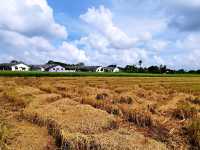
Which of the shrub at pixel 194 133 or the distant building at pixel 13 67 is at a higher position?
the distant building at pixel 13 67

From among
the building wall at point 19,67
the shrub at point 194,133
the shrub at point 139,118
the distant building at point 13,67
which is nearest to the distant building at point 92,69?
the building wall at point 19,67

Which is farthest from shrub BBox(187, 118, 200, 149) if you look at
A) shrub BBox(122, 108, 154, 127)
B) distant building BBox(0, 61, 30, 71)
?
distant building BBox(0, 61, 30, 71)

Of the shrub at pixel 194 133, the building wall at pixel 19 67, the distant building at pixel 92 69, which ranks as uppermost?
the building wall at pixel 19 67

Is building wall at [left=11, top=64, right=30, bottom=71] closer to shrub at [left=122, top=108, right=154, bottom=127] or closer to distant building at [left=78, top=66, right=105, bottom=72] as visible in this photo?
distant building at [left=78, top=66, right=105, bottom=72]

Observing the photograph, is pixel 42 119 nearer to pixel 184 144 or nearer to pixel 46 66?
pixel 184 144

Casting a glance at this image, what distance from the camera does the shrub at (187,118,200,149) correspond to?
22.6ft

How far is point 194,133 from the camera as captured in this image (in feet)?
23.8

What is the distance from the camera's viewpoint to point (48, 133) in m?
8.09

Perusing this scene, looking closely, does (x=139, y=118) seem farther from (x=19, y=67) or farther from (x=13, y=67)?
(x=19, y=67)

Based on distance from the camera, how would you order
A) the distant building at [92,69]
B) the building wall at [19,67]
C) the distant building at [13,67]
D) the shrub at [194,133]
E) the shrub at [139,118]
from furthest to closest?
the distant building at [92,69], the distant building at [13,67], the building wall at [19,67], the shrub at [139,118], the shrub at [194,133]

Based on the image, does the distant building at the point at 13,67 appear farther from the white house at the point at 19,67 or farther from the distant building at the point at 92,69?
the distant building at the point at 92,69

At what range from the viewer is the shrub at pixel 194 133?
6891 mm

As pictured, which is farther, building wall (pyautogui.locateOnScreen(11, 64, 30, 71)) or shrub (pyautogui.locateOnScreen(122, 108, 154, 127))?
building wall (pyautogui.locateOnScreen(11, 64, 30, 71))

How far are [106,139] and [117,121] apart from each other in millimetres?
1975
